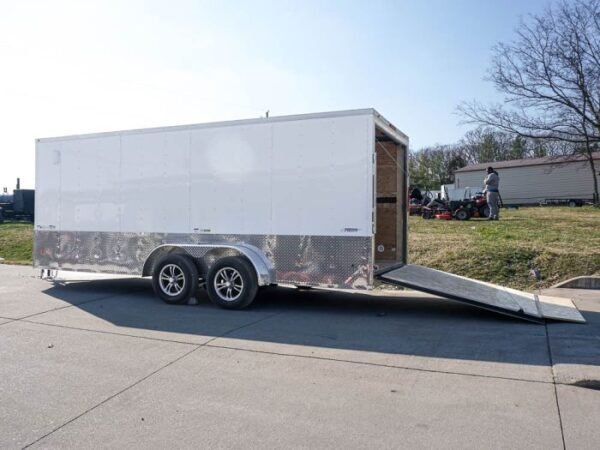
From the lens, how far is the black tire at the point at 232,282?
820cm

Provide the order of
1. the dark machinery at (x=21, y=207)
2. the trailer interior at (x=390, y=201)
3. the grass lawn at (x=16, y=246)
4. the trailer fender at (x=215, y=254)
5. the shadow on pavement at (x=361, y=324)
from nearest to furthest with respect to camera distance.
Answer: the shadow on pavement at (x=361, y=324) → the trailer fender at (x=215, y=254) → the trailer interior at (x=390, y=201) → the grass lawn at (x=16, y=246) → the dark machinery at (x=21, y=207)

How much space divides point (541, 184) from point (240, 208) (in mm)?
46539

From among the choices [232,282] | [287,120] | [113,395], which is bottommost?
[113,395]

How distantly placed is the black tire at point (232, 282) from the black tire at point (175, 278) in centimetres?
34

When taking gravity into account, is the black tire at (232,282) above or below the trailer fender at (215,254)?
below

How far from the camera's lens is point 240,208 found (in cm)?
851

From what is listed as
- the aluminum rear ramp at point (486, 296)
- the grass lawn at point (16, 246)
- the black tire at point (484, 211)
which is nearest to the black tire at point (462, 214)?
the black tire at point (484, 211)

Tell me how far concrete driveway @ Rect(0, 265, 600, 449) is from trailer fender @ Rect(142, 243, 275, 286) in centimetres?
66

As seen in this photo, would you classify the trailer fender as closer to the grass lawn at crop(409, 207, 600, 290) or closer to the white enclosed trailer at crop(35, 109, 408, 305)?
the white enclosed trailer at crop(35, 109, 408, 305)

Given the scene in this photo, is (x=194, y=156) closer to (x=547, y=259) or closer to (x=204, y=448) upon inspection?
(x=204, y=448)

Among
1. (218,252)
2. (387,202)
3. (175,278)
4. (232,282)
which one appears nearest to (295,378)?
(232,282)

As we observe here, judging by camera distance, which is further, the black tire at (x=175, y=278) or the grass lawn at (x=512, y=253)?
the grass lawn at (x=512, y=253)

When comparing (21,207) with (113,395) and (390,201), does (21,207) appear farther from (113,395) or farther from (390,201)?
(113,395)

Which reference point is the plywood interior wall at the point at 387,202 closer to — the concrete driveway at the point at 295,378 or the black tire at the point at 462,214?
the concrete driveway at the point at 295,378
